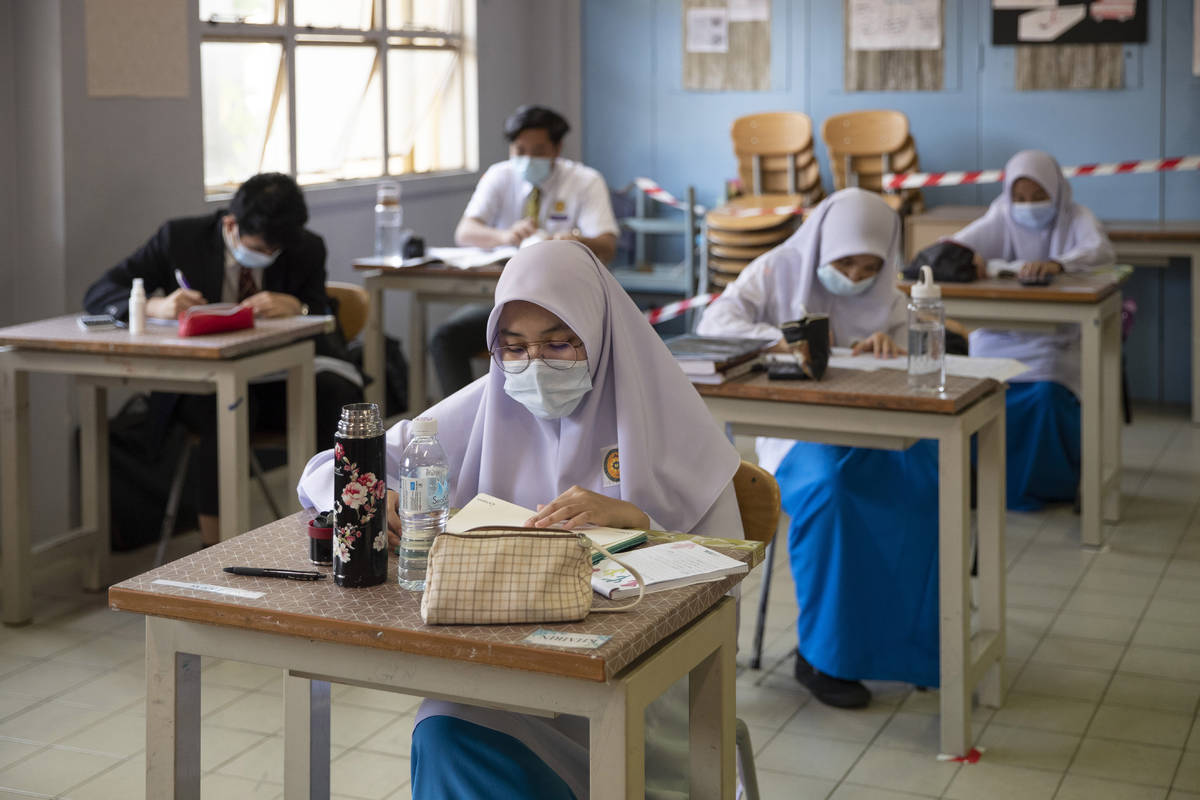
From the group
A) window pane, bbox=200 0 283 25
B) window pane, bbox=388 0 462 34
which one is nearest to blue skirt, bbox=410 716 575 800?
window pane, bbox=200 0 283 25

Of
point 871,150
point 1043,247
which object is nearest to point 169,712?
point 1043,247

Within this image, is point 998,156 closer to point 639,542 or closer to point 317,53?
point 317,53

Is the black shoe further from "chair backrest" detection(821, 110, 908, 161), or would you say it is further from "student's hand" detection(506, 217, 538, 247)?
"chair backrest" detection(821, 110, 908, 161)

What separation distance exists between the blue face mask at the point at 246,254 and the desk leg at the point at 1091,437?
103 inches

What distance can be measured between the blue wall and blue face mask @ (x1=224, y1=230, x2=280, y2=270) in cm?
424

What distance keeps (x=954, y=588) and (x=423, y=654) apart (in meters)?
1.68

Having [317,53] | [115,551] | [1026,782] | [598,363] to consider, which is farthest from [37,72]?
[1026,782]

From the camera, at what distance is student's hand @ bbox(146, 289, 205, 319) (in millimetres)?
3932

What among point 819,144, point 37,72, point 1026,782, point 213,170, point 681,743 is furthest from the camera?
point 819,144

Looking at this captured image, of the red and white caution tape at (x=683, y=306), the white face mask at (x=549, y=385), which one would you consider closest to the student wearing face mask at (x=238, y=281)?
the white face mask at (x=549, y=385)

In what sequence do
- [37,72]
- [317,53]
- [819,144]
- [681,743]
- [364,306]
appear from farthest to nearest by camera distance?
[819,144] < [317,53] < [364,306] < [37,72] < [681,743]

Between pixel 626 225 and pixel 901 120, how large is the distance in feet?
5.53

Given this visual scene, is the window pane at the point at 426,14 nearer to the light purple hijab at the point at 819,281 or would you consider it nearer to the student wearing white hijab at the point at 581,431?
the light purple hijab at the point at 819,281

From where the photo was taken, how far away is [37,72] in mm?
4387
